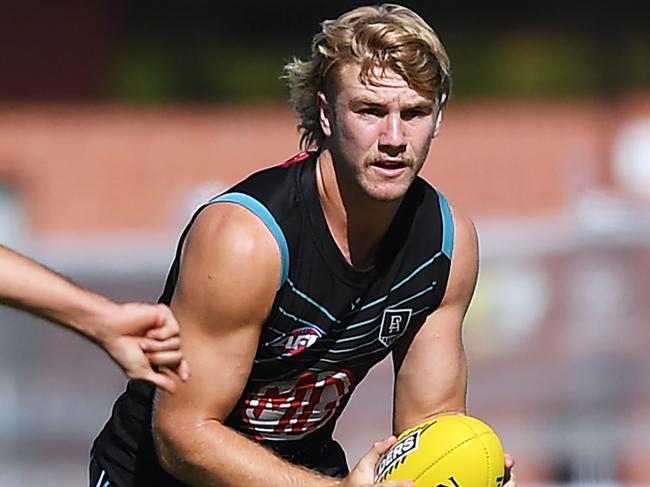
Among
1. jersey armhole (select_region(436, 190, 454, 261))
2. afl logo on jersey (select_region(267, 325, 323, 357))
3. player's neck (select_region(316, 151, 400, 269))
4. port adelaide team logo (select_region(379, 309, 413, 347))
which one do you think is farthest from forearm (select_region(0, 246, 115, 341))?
jersey armhole (select_region(436, 190, 454, 261))

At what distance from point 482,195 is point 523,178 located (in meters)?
0.35

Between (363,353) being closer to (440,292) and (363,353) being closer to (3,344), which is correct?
(440,292)

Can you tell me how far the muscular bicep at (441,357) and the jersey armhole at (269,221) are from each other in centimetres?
64

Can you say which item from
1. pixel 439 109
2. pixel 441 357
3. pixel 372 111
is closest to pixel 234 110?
pixel 441 357

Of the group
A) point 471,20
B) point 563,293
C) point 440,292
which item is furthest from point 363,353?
point 471,20

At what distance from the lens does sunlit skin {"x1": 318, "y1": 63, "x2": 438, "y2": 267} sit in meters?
4.80

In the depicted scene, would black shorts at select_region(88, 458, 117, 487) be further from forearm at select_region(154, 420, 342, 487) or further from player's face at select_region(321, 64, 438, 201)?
player's face at select_region(321, 64, 438, 201)

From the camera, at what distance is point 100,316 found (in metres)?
3.87

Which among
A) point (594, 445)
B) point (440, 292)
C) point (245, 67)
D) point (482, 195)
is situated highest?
point (245, 67)

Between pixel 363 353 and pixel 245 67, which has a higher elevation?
pixel 245 67

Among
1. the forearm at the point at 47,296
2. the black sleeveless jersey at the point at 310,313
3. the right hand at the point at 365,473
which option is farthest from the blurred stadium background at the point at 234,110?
the forearm at the point at 47,296

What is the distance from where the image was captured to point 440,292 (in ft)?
17.0

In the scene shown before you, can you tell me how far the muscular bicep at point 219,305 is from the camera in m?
4.73

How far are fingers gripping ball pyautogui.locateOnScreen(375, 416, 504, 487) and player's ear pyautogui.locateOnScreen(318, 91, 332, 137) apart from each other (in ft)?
3.11
